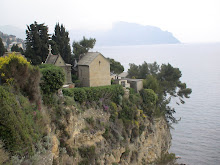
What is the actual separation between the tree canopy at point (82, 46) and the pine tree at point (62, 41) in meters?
1.46

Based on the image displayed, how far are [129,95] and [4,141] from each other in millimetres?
18290

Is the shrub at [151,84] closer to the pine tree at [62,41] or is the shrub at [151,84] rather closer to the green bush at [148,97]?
the green bush at [148,97]

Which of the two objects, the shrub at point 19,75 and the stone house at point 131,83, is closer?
the shrub at point 19,75

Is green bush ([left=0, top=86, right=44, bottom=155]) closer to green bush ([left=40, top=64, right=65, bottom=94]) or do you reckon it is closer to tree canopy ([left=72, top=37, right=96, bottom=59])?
green bush ([left=40, top=64, right=65, bottom=94])

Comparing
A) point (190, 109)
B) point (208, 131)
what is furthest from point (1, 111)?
point (190, 109)

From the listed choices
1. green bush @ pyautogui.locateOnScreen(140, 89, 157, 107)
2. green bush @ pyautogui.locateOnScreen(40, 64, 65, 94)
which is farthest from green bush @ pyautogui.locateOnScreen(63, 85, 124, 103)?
green bush @ pyautogui.locateOnScreen(140, 89, 157, 107)

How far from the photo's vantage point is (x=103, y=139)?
70.8ft

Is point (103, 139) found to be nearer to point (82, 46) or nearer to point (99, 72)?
point (99, 72)

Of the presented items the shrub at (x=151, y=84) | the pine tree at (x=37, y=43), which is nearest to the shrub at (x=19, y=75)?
the pine tree at (x=37, y=43)

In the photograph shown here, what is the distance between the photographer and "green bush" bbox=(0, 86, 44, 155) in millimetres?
10609

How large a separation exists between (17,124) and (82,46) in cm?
2443

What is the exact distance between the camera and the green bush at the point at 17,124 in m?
10.6

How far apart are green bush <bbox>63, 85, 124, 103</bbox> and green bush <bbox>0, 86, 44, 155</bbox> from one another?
7807 mm

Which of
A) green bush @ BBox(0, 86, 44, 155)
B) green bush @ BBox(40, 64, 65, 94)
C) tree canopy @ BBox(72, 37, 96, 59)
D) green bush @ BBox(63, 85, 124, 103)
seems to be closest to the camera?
green bush @ BBox(0, 86, 44, 155)
